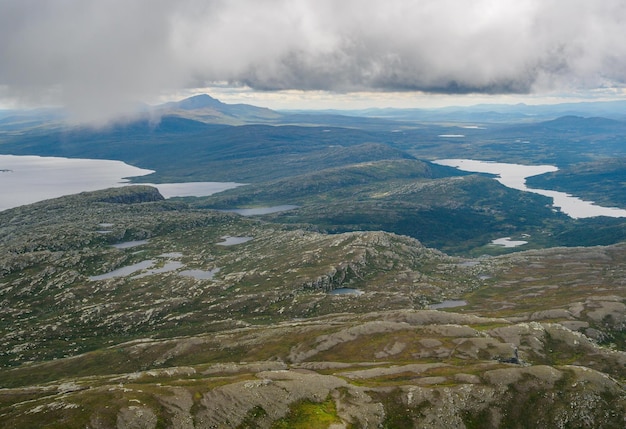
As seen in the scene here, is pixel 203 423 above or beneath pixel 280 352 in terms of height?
above

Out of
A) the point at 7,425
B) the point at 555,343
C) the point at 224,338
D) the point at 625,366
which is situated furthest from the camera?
the point at 224,338

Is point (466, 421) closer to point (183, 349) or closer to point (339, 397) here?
point (339, 397)

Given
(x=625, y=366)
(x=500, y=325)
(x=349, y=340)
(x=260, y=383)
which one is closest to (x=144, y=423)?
(x=260, y=383)

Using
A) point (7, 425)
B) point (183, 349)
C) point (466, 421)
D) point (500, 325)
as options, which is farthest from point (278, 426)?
point (500, 325)

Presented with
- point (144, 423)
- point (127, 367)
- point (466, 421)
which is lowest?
point (127, 367)

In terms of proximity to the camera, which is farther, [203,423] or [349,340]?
[349,340]

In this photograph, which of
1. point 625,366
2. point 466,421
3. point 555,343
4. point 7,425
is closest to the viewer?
point 7,425

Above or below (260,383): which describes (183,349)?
below

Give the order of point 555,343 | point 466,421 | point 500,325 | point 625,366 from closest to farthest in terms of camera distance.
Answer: point 466,421 < point 625,366 < point 555,343 < point 500,325

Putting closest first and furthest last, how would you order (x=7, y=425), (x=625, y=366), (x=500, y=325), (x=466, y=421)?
(x=7, y=425)
(x=466, y=421)
(x=625, y=366)
(x=500, y=325)

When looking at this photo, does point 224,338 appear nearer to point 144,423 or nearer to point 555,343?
point 144,423
